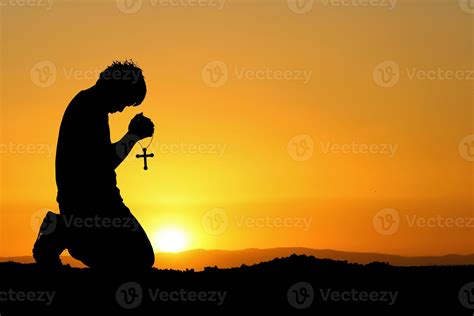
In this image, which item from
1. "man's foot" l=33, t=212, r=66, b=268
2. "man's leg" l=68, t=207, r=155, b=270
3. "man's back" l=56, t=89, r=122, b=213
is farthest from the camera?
"man's back" l=56, t=89, r=122, b=213

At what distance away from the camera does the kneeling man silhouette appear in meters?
15.7

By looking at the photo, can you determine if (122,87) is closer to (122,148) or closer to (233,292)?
(122,148)

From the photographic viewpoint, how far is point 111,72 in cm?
1623

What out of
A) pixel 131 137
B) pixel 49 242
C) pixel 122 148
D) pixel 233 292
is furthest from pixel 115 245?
pixel 233 292

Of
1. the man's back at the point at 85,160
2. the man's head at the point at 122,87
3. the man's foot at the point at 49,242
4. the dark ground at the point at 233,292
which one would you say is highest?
the man's head at the point at 122,87

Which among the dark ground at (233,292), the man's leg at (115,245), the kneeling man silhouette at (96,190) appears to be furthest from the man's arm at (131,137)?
the dark ground at (233,292)

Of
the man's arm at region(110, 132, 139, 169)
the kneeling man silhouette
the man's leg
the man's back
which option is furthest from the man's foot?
the man's arm at region(110, 132, 139, 169)

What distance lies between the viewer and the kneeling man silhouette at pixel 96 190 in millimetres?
15703

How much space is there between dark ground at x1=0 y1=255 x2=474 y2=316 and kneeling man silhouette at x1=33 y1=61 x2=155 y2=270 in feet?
1.13

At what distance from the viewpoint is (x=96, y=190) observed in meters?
15.8

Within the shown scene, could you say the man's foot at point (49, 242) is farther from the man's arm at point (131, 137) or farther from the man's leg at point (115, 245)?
the man's arm at point (131, 137)

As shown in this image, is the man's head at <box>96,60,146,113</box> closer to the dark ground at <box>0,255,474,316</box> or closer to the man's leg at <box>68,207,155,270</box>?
the man's leg at <box>68,207,155,270</box>

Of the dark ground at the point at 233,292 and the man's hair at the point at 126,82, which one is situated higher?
the man's hair at the point at 126,82

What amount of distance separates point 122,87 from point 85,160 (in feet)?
4.65
